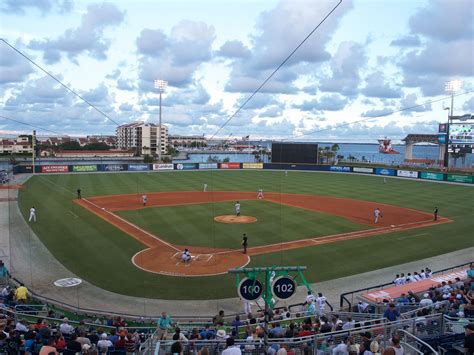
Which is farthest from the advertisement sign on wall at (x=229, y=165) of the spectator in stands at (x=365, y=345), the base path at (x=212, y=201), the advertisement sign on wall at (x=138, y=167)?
the spectator in stands at (x=365, y=345)

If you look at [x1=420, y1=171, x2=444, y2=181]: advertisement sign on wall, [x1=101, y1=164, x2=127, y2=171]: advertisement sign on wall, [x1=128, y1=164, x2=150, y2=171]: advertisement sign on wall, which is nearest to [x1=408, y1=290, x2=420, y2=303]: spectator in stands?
[x1=420, y1=171, x2=444, y2=181]: advertisement sign on wall

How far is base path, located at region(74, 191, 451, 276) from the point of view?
21.0 meters

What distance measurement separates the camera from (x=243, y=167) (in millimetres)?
82000

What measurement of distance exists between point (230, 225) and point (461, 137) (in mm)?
43440

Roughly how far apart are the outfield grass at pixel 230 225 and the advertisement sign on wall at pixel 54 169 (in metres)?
35.5

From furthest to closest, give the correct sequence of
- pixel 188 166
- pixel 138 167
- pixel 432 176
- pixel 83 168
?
1. pixel 188 166
2. pixel 138 167
3. pixel 83 168
4. pixel 432 176

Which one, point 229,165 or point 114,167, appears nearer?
point 114,167

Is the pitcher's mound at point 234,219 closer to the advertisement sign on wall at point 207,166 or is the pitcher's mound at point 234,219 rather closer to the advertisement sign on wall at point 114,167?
the advertisement sign on wall at point 114,167

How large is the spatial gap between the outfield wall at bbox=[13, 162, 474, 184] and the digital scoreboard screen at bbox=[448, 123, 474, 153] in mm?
4627

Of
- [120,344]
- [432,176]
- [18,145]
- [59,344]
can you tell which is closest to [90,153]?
[18,145]

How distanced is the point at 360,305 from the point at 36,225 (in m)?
24.0

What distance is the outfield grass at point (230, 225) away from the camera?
1019 inches

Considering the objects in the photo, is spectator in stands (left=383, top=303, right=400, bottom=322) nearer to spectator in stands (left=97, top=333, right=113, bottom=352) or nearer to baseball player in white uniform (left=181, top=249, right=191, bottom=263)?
spectator in stands (left=97, top=333, right=113, bottom=352)

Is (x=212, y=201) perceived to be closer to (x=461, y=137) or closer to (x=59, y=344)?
(x=59, y=344)
